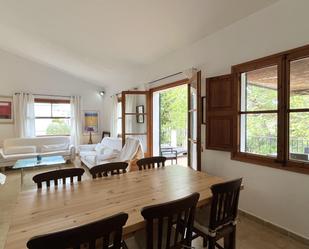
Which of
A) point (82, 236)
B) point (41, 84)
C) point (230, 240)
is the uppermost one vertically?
point (41, 84)

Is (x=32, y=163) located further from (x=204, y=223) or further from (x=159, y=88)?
(x=204, y=223)

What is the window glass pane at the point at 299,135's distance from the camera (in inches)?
84.4

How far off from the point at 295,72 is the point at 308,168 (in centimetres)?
101

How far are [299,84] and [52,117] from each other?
23.2ft

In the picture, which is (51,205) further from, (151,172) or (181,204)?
(151,172)

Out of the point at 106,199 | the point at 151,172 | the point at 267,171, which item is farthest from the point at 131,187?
the point at 267,171

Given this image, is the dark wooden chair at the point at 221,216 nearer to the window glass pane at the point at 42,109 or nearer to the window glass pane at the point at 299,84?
the window glass pane at the point at 299,84

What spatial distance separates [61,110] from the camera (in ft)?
23.7

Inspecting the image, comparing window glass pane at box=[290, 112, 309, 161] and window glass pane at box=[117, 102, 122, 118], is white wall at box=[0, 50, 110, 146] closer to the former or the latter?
window glass pane at box=[117, 102, 122, 118]

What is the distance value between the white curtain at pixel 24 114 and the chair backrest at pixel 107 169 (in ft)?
18.2

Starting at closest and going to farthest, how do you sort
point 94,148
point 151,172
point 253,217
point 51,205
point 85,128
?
point 51,205 < point 151,172 < point 253,217 < point 94,148 < point 85,128

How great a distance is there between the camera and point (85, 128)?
7.54m

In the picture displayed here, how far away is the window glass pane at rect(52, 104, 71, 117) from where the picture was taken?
7.12m

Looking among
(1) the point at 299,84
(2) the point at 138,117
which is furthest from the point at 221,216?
(2) the point at 138,117
